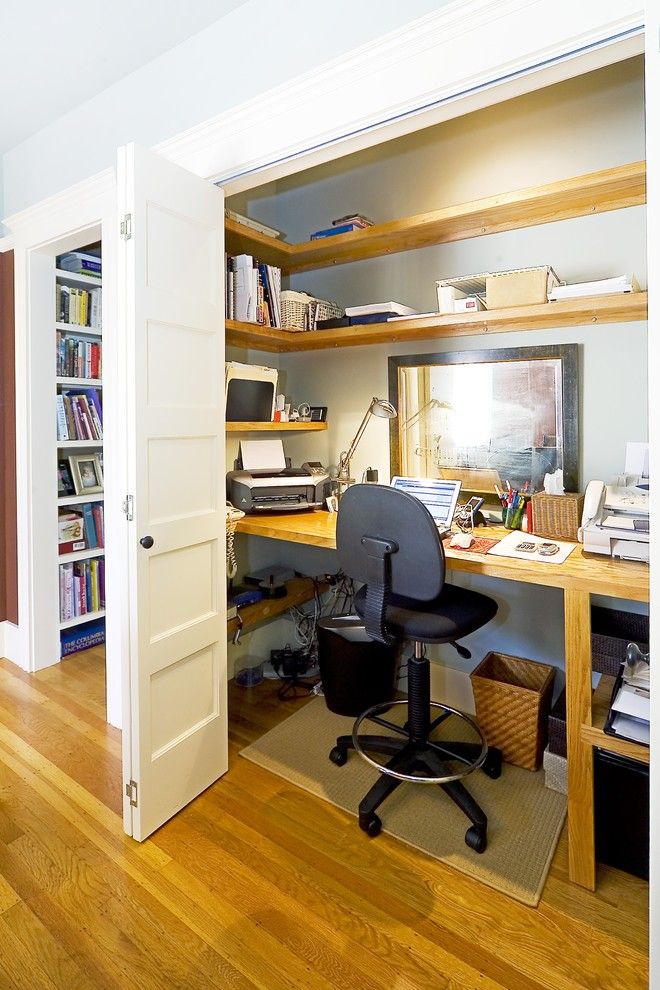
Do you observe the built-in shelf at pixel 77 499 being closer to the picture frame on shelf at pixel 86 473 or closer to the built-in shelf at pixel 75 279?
the picture frame on shelf at pixel 86 473

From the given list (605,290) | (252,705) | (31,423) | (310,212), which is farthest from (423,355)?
(31,423)

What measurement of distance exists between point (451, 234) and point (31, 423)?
216 centimetres

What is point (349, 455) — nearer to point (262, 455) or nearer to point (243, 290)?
point (262, 455)

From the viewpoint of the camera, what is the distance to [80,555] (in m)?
3.15

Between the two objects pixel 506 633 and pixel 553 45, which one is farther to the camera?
pixel 506 633

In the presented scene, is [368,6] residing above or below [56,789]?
above

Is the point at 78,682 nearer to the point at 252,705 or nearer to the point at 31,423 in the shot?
the point at 252,705

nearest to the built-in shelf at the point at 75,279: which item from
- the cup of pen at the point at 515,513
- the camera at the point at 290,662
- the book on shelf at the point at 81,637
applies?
the book on shelf at the point at 81,637

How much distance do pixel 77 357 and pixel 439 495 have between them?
85.4 inches

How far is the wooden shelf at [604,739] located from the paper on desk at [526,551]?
16.9 inches

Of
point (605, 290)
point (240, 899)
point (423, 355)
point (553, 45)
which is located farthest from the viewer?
point (423, 355)

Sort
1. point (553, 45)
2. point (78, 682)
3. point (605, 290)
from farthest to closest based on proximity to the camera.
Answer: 1. point (78, 682)
2. point (605, 290)
3. point (553, 45)

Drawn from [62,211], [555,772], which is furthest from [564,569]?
[62,211]

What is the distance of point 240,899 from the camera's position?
152cm
